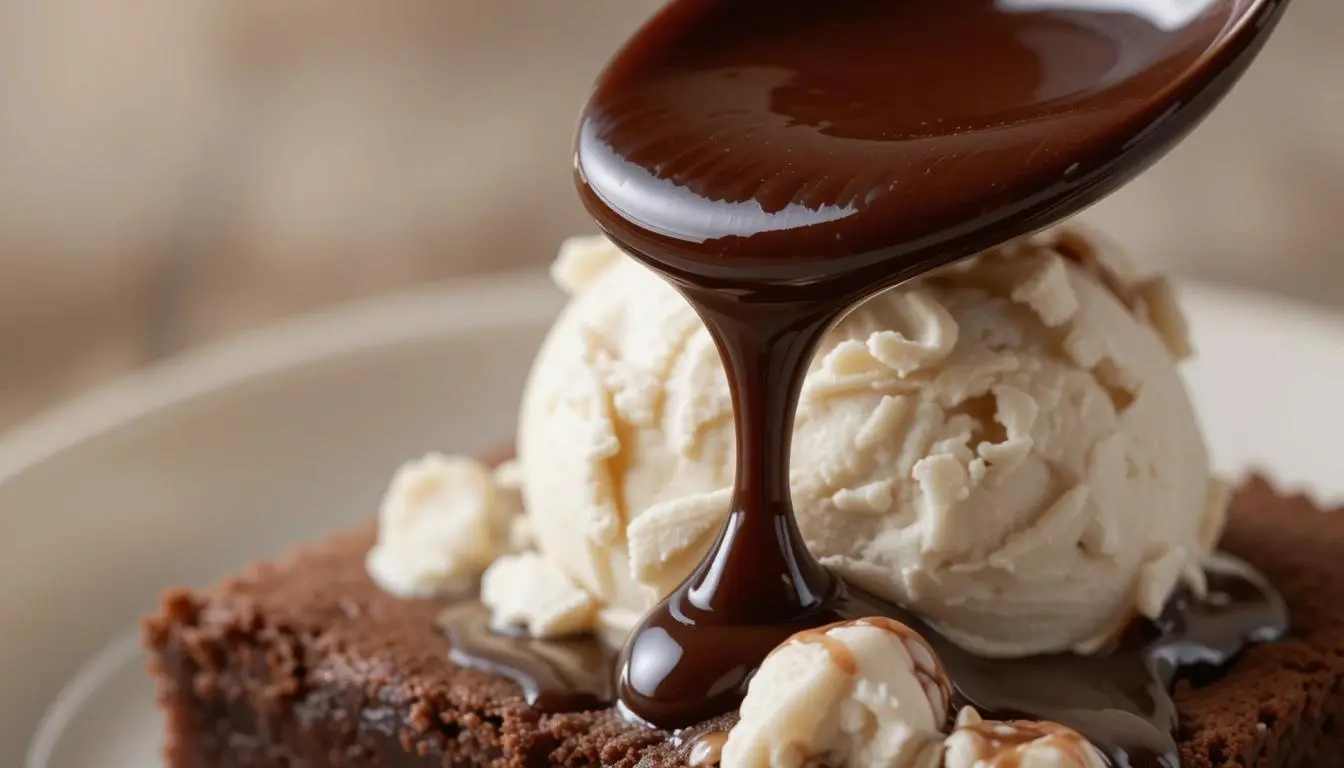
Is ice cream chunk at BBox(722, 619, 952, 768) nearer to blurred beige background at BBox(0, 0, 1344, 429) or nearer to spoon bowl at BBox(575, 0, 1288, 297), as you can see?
spoon bowl at BBox(575, 0, 1288, 297)

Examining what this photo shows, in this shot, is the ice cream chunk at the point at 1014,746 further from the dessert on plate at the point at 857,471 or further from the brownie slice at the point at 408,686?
the brownie slice at the point at 408,686

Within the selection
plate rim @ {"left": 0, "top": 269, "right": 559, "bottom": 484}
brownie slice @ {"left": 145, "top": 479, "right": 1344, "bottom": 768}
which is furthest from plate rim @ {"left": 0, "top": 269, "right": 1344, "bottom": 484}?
brownie slice @ {"left": 145, "top": 479, "right": 1344, "bottom": 768}

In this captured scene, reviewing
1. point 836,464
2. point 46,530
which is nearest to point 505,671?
point 836,464

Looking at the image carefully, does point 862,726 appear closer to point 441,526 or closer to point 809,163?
point 809,163

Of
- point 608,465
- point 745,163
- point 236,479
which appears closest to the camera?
point 745,163

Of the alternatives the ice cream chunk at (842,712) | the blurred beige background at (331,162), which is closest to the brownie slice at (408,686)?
the ice cream chunk at (842,712)

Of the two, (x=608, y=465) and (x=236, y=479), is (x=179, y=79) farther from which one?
(x=608, y=465)

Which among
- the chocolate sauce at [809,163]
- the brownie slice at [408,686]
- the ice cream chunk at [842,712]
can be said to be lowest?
the brownie slice at [408,686]

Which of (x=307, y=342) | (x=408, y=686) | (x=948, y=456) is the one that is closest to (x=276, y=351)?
(x=307, y=342)
